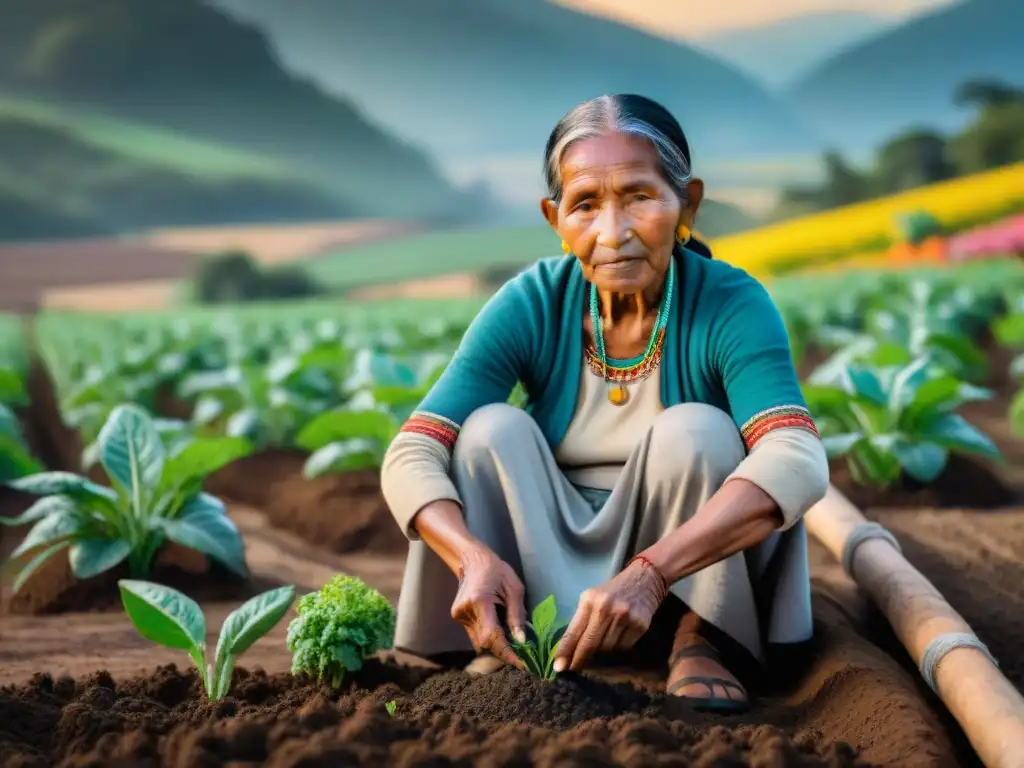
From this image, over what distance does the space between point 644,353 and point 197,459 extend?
1373 mm

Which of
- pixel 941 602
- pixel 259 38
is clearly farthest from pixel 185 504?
pixel 259 38

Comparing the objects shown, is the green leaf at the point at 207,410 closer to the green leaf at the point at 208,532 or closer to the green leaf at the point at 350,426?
the green leaf at the point at 350,426

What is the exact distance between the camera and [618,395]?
2.29 meters

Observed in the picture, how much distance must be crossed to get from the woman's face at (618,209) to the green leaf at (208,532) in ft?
4.66

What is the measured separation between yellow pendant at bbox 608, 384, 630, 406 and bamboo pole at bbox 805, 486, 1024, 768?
0.75 m

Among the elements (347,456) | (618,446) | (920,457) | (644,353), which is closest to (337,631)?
(618,446)

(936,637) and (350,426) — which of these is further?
(350,426)

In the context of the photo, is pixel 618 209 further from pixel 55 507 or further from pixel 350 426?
pixel 350 426

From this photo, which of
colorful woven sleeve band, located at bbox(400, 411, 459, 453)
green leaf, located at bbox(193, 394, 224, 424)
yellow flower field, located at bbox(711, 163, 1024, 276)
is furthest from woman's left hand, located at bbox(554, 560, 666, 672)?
yellow flower field, located at bbox(711, 163, 1024, 276)

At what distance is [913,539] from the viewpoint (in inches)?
132

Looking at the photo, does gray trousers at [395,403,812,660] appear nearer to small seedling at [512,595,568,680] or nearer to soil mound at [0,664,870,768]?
small seedling at [512,595,568,680]

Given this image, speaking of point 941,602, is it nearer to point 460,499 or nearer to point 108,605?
point 460,499

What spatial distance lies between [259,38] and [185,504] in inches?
717

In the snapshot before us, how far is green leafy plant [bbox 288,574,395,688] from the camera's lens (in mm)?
2154
